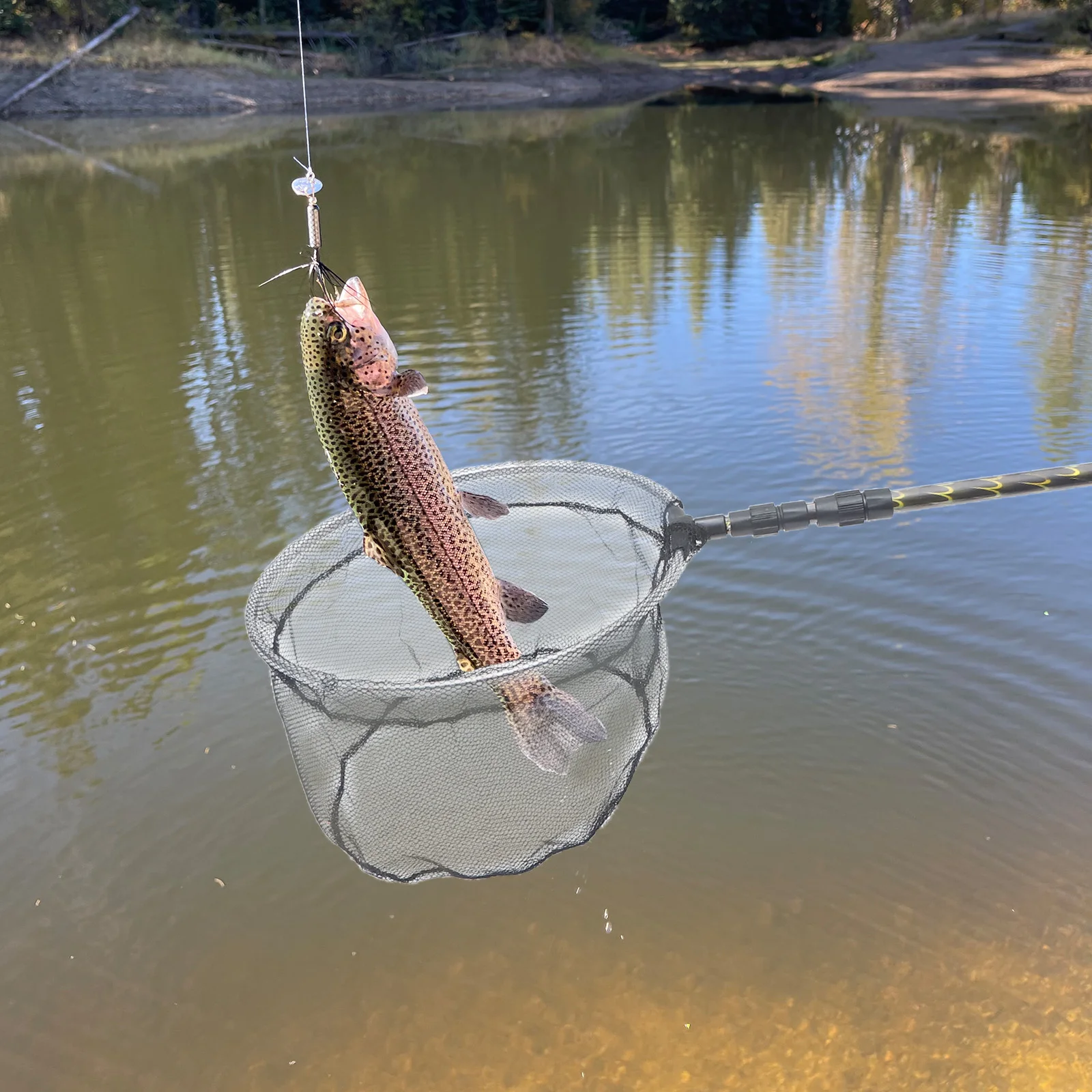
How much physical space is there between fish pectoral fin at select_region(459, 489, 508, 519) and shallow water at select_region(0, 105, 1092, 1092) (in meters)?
2.09

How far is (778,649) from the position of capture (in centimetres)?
562

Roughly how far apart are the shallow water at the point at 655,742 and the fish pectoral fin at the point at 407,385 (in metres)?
2.49

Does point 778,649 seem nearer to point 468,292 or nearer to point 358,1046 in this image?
point 358,1046

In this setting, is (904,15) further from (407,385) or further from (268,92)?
(407,385)

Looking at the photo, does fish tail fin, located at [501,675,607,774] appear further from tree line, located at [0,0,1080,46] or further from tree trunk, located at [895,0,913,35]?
tree trunk, located at [895,0,913,35]

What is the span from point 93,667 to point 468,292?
26.4 feet

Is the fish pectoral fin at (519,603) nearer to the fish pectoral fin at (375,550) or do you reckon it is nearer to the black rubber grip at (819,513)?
the fish pectoral fin at (375,550)

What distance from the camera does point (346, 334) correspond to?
258cm

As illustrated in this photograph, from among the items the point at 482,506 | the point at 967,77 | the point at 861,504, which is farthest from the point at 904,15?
the point at 482,506

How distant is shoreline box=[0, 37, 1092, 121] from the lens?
34.9m

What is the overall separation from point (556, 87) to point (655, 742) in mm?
41828

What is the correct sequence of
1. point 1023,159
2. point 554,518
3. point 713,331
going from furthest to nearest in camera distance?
point 1023,159, point 713,331, point 554,518

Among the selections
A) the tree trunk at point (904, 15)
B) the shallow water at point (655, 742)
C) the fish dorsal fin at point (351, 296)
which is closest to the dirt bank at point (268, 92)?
the tree trunk at point (904, 15)

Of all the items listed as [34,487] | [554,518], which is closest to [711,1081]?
[554,518]
